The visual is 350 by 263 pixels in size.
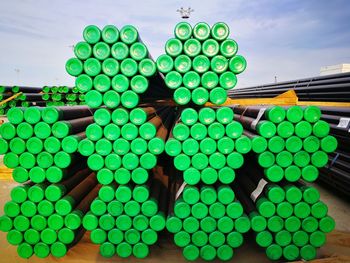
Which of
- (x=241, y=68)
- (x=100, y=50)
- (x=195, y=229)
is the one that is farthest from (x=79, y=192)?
(x=241, y=68)

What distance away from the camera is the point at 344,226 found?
419cm

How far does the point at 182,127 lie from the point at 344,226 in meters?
3.35

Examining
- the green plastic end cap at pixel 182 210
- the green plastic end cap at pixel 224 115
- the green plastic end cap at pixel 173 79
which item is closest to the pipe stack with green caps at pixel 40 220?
the green plastic end cap at pixel 182 210

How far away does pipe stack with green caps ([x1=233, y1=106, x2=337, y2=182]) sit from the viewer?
9.48ft

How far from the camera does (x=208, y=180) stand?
9.84 ft

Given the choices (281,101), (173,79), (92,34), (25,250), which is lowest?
(25,250)

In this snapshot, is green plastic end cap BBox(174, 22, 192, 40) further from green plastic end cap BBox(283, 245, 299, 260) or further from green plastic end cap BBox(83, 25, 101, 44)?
green plastic end cap BBox(283, 245, 299, 260)

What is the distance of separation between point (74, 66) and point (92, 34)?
0.42m

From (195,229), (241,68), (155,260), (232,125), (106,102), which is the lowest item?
(155,260)

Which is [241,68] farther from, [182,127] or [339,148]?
[339,148]

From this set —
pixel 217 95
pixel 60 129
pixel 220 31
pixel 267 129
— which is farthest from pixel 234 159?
pixel 60 129

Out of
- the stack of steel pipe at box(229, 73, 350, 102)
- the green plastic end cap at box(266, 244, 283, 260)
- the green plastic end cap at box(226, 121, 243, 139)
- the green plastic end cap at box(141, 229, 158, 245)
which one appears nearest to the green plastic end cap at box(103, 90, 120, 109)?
the green plastic end cap at box(226, 121, 243, 139)

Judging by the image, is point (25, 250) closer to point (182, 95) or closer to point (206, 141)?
point (206, 141)

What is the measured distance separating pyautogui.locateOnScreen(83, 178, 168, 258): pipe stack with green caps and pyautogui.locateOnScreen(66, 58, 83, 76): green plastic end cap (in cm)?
138
